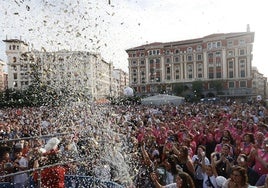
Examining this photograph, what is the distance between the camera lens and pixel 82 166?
291 inches

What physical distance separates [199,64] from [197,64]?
19.3 inches

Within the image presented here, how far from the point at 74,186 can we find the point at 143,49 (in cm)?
7516

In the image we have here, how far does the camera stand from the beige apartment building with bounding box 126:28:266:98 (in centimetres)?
7006

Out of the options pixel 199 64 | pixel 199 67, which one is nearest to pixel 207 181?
pixel 199 64

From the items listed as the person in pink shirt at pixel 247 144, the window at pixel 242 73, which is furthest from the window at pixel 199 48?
the person in pink shirt at pixel 247 144

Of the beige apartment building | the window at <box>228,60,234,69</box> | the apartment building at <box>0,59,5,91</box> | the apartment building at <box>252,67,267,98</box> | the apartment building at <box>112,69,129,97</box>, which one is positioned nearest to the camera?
the beige apartment building

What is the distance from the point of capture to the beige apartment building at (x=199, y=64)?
2758 inches

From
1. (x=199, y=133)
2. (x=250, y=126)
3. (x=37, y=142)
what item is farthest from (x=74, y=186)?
(x=250, y=126)

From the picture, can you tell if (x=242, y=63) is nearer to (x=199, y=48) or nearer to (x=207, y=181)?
(x=199, y=48)

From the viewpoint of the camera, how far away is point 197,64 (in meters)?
75.9

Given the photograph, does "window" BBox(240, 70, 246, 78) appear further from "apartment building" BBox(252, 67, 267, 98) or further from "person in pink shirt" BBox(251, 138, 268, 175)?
"person in pink shirt" BBox(251, 138, 268, 175)

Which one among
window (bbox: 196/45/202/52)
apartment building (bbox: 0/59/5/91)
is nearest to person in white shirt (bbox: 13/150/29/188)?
window (bbox: 196/45/202/52)

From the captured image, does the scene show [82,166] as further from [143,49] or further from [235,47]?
[143,49]

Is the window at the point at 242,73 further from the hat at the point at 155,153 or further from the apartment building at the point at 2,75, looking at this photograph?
the apartment building at the point at 2,75
